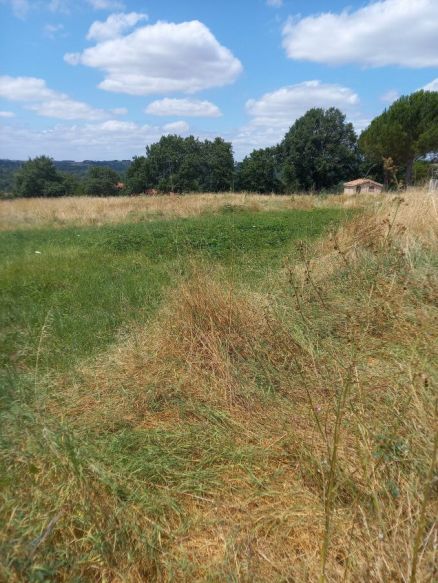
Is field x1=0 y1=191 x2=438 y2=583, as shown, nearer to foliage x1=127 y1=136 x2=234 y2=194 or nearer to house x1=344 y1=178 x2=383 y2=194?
house x1=344 y1=178 x2=383 y2=194

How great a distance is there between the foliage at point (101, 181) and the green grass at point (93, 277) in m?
44.1

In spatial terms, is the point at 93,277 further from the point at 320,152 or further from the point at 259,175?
the point at 320,152

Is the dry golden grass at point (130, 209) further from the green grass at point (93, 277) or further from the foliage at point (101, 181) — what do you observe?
the foliage at point (101, 181)

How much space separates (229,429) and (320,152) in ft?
144

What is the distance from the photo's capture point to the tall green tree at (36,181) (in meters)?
47.3

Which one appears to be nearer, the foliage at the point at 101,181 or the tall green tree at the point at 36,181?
the tall green tree at the point at 36,181

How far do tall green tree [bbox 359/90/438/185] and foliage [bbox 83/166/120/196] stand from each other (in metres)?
37.4

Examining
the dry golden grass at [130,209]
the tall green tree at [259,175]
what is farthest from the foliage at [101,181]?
the dry golden grass at [130,209]

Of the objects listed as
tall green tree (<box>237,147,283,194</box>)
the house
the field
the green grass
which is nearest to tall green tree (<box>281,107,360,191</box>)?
tall green tree (<box>237,147,283,194</box>)

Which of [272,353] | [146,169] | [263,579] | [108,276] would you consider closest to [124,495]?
[263,579]

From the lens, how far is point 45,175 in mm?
48625

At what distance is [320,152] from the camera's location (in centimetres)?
4150

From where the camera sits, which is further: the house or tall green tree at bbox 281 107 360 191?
tall green tree at bbox 281 107 360 191

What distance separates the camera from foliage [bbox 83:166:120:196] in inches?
2016
